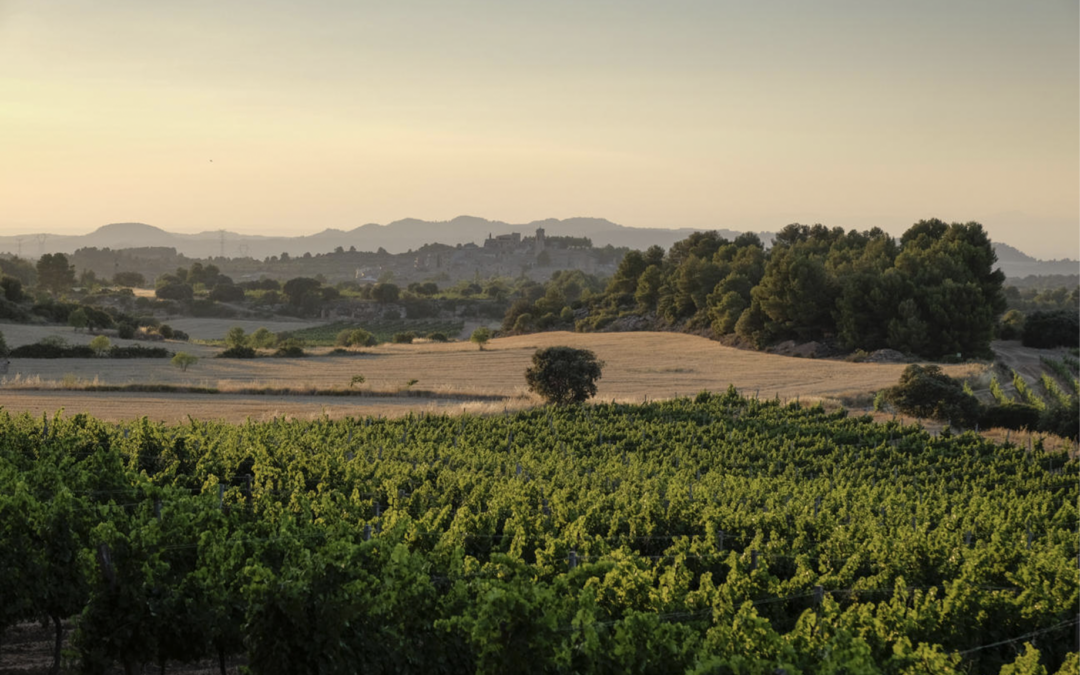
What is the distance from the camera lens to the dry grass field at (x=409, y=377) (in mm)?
41156

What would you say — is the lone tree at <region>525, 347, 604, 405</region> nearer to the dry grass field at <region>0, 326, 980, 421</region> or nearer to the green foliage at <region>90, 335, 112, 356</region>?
the dry grass field at <region>0, 326, 980, 421</region>

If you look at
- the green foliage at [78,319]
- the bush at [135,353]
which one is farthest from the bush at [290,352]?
the green foliage at [78,319]

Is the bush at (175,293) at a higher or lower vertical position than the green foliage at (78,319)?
higher

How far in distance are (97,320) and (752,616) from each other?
77287mm

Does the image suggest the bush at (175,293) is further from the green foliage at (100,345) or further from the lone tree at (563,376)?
the lone tree at (563,376)

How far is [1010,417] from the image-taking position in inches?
1521

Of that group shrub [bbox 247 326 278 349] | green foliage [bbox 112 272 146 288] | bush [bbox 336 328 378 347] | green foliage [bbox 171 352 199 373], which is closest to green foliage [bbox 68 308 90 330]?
shrub [bbox 247 326 278 349]

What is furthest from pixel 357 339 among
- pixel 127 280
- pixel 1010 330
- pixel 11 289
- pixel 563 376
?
pixel 127 280

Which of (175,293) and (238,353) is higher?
(175,293)

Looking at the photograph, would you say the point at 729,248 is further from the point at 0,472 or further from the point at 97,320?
the point at 0,472

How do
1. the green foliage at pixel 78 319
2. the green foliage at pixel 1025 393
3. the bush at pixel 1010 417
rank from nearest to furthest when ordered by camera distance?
1. the bush at pixel 1010 417
2. the green foliage at pixel 1025 393
3. the green foliage at pixel 78 319

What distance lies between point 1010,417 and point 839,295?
33.0 meters

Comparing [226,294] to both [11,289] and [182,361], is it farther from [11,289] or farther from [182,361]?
[182,361]

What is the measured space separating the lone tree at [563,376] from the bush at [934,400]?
43.5 feet
